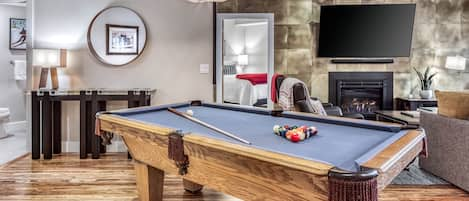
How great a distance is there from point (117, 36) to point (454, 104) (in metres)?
3.91

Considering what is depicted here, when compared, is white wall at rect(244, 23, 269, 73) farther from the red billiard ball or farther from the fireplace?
A: the red billiard ball

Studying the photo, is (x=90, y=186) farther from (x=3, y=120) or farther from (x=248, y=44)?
(x=248, y=44)

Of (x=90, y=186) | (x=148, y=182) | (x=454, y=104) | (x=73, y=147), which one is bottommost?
(x=90, y=186)

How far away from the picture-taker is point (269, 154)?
1.56 meters

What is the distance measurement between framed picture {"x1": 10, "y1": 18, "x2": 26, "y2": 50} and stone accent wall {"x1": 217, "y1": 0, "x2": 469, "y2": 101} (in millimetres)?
4462

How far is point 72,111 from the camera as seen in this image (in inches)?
192

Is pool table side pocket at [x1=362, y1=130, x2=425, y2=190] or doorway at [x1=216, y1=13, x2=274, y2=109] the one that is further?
doorway at [x1=216, y1=13, x2=274, y2=109]

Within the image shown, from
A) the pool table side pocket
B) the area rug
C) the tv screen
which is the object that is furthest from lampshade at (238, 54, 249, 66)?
the pool table side pocket

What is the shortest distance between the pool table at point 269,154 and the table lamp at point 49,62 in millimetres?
2153

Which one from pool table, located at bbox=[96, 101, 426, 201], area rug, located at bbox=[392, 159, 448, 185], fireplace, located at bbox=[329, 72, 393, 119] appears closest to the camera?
pool table, located at bbox=[96, 101, 426, 201]

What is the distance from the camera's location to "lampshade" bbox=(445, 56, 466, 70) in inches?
217

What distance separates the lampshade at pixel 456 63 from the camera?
5520 mm

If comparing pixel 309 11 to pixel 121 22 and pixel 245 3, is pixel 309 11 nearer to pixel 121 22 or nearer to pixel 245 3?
pixel 245 3

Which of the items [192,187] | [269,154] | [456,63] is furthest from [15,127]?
[456,63]
